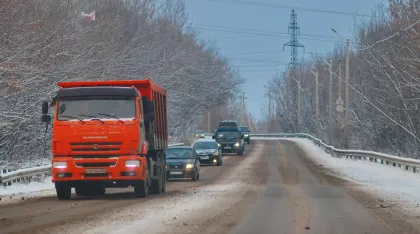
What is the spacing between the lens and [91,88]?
23188mm

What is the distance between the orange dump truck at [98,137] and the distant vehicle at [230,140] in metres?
39.9

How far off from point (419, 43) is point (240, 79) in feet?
229

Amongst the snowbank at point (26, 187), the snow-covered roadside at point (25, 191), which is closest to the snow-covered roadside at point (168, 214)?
the snow-covered roadside at point (25, 191)

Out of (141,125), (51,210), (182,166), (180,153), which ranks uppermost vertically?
(141,125)

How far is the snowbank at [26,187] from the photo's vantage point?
26016mm

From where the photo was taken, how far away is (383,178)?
35.8 m

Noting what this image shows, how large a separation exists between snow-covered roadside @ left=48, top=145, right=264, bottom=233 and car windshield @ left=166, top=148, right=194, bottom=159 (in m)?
9.45

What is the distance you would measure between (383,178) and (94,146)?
1658cm

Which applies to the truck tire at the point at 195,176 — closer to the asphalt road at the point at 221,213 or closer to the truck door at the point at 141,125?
the asphalt road at the point at 221,213

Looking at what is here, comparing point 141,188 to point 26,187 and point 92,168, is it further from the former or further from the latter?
point 26,187

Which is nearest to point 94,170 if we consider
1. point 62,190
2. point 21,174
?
point 62,190

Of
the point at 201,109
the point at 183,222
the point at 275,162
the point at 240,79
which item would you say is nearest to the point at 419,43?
the point at 275,162

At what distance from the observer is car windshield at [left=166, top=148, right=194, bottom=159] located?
120 ft

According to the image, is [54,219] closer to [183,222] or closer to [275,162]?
[183,222]
